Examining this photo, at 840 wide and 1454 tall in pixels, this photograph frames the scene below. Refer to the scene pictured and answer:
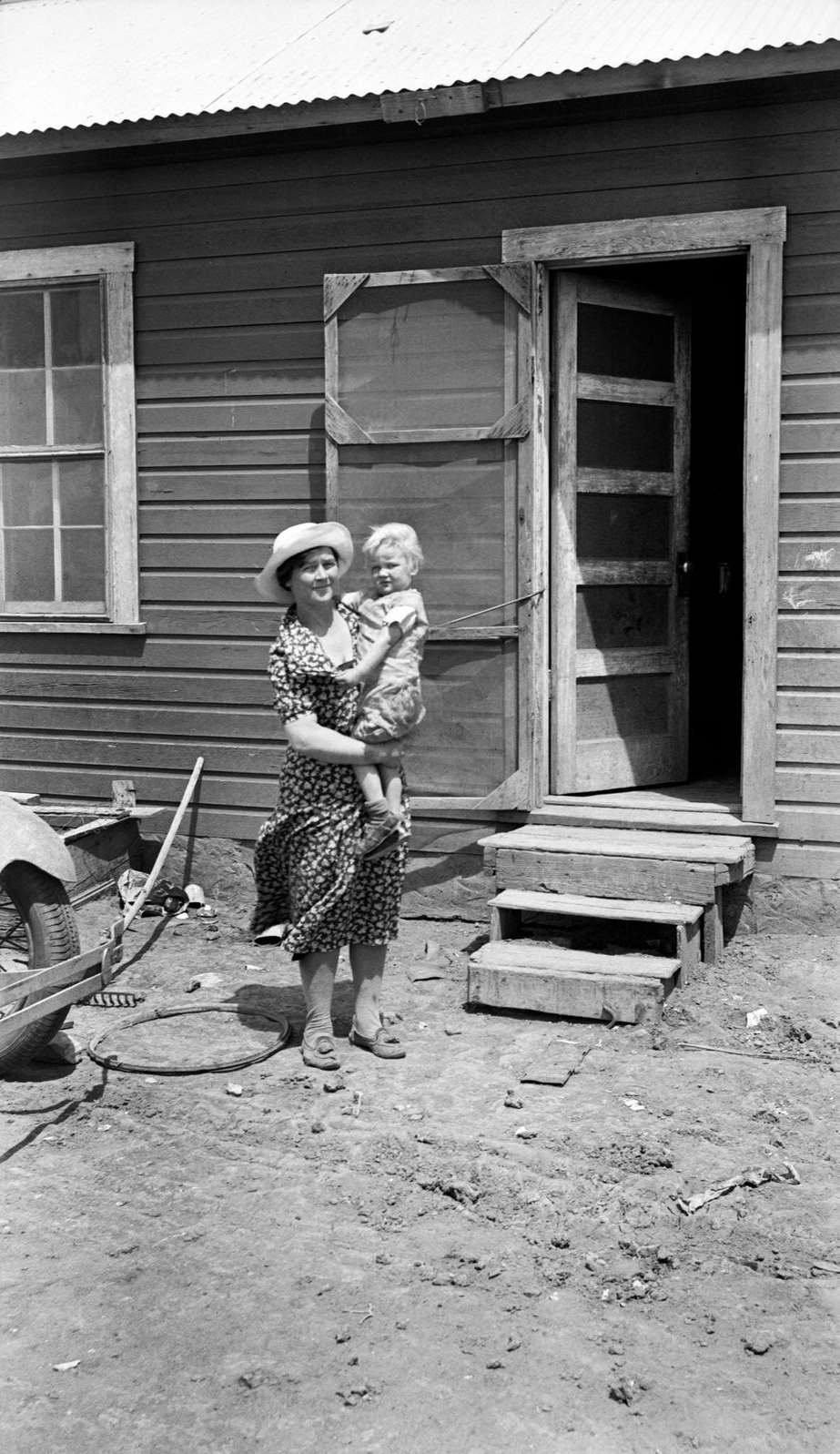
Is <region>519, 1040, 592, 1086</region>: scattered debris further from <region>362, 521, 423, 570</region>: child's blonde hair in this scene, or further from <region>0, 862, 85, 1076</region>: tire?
<region>362, 521, 423, 570</region>: child's blonde hair

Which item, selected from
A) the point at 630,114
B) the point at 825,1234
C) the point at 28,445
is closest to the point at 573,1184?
the point at 825,1234

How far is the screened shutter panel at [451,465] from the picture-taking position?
644 cm

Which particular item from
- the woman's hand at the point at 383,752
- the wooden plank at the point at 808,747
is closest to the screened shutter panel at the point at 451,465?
the wooden plank at the point at 808,747

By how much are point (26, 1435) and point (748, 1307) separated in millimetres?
1552

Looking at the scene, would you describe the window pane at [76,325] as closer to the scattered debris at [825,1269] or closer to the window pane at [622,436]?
the window pane at [622,436]

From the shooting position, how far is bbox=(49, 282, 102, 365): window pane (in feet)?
24.0

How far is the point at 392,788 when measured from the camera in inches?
188

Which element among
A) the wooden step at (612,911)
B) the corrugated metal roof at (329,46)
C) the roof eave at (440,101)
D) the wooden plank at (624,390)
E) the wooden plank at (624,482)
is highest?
the corrugated metal roof at (329,46)

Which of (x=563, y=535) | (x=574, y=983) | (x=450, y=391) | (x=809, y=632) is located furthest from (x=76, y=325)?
(x=574, y=983)

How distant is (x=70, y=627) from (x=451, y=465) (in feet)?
7.35

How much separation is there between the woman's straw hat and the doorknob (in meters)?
2.81

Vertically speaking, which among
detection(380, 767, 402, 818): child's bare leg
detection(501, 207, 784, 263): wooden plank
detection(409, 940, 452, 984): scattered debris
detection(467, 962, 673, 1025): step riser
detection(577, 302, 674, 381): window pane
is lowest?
detection(409, 940, 452, 984): scattered debris

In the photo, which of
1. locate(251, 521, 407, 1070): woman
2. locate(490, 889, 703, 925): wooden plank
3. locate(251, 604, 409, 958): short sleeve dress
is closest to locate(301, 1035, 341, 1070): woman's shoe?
locate(251, 521, 407, 1070): woman

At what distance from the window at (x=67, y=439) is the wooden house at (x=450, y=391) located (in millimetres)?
18
